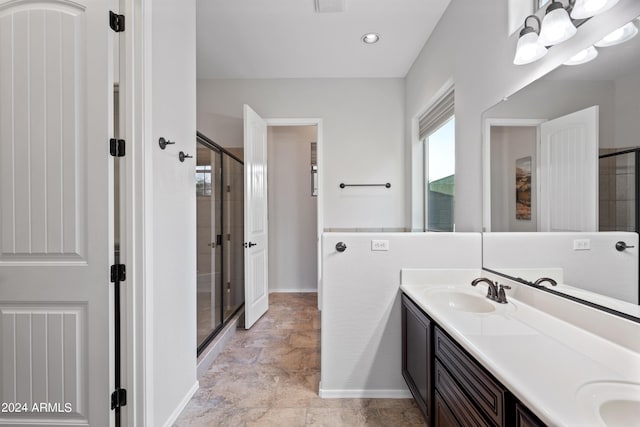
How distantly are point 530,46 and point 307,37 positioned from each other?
1948 mm

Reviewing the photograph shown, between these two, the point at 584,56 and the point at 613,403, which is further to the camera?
the point at 584,56

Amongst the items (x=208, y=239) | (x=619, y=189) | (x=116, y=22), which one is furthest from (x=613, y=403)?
(x=208, y=239)

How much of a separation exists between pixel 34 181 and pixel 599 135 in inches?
92.7

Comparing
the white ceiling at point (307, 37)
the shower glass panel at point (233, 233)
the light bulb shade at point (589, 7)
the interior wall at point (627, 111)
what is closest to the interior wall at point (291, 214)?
the shower glass panel at point (233, 233)

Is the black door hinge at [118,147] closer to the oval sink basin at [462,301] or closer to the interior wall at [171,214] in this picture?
the interior wall at [171,214]

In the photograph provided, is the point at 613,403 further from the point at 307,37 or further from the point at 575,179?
the point at 307,37

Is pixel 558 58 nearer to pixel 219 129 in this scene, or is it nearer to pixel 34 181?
pixel 34 181

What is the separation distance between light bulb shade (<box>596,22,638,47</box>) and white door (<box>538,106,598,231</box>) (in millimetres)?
215

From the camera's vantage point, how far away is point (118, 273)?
1382mm

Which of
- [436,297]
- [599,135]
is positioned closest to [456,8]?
[599,135]

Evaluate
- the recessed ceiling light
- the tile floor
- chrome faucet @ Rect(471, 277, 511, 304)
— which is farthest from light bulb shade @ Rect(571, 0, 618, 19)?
the tile floor

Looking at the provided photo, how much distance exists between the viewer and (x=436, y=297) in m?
1.65

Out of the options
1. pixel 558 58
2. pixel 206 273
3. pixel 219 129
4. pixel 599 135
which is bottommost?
pixel 206 273

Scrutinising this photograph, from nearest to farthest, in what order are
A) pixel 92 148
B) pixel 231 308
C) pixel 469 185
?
pixel 92 148
pixel 469 185
pixel 231 308
